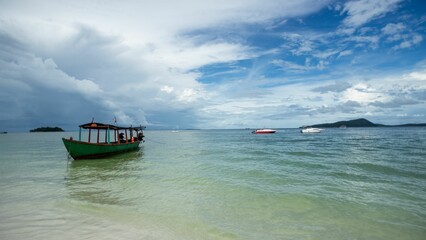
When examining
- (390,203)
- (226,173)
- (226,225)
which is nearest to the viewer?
(226,225)

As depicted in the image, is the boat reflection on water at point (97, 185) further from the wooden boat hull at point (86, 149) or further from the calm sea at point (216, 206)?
the wooden boat hull at point (86, 149)

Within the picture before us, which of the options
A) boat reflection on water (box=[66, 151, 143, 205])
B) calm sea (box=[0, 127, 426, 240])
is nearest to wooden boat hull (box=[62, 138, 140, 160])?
boat reflection on water (box=[66, 151, 143, 205])

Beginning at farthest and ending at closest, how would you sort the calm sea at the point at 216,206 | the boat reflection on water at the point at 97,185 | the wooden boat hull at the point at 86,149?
the wooden boat hull at the point at 86,149 → the boat reflection on water at the point at 97,185 → the calm sea at the point at 216,206

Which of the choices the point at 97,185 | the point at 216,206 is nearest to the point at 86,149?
the point at 97,185

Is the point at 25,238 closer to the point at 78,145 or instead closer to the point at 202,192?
the point at 202,192

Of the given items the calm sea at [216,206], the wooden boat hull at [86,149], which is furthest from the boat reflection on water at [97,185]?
the wooden boat hull at [86,149]

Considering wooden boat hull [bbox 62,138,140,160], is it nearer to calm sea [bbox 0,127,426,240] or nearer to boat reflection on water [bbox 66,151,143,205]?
boat reflection on water [bbox 66,151,143,205]

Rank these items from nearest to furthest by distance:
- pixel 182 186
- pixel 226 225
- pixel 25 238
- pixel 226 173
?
pixel 25 238
pixel 226 225
pixel 182 186
pixel 226 173

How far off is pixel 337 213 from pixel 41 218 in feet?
35.4

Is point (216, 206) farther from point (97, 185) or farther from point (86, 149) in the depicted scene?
point (86, 149)

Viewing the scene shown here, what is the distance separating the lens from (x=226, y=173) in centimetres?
1897

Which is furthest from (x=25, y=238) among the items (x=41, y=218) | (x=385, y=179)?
(x=385, y=179)

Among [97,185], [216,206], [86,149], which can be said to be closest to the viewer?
[216,206]

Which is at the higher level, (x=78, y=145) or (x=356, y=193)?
(x=78, y=145)
